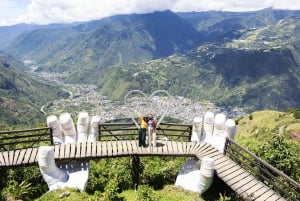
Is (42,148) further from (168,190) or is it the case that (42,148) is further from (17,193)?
(168,190)

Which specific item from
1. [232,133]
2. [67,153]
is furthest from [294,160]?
[67,153]

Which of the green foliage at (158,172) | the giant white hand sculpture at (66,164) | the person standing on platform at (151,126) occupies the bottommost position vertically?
the green foliage at (158,172)

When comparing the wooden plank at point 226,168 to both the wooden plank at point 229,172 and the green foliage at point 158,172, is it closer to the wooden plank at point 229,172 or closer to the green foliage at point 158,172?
the wooden plank at point 229,172

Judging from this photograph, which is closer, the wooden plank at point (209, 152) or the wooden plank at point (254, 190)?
the wooden plank at point (254, 190)

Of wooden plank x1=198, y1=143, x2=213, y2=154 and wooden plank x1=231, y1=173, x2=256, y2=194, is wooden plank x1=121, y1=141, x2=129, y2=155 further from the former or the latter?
wooden plank x1=231, y1=173, x2=256, y2=194

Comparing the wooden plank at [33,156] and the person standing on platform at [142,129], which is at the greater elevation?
the person standing on platform at [142,129]

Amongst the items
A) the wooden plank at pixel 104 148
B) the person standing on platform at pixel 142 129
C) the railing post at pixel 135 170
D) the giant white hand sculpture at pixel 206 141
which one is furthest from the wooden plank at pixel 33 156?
the giant white hand sculpture at pixel 206 141

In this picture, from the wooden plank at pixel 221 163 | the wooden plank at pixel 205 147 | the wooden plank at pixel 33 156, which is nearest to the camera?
the wooden plank at pixel 33 156
